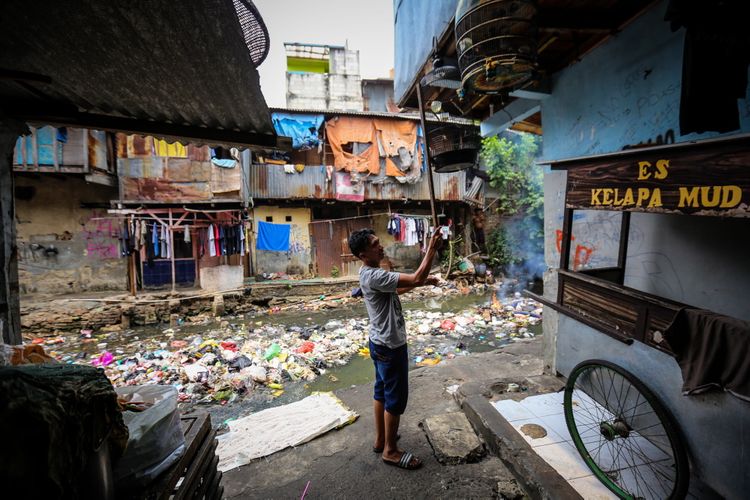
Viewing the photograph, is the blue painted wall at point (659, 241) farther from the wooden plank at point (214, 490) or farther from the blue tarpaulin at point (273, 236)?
the blue tarpaulin at point (273, 236)

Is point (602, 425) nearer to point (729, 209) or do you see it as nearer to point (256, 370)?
point (729, 209)

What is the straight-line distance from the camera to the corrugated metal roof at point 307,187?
16047 mm

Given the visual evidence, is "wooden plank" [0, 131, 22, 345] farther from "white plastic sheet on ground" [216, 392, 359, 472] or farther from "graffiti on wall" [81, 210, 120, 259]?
"graffiti on wall" [81, 210, 120, 259]

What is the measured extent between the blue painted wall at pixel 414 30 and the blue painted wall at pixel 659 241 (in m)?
1.73

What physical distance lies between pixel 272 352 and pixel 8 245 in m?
6.68

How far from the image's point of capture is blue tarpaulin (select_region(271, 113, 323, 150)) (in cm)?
1561

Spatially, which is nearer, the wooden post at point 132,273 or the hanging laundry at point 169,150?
the wooden post at point 132,273

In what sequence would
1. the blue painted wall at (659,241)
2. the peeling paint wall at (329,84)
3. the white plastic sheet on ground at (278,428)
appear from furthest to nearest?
the peeling paint wall at (329,84), the white plastic sheet on ground at (278,428), the blue painted wall at (659,241)

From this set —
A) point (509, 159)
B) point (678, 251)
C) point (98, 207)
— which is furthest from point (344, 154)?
point (678, 251)

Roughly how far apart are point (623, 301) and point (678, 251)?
952 mm

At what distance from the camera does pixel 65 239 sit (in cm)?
1418

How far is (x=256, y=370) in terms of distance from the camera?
761cm

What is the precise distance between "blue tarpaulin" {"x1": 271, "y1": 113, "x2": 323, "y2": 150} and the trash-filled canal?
315 inches

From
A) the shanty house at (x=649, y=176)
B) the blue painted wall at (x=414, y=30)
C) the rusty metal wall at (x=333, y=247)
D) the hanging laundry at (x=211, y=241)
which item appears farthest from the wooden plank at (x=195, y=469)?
the rusty metal wall at (x=333, y=247)
